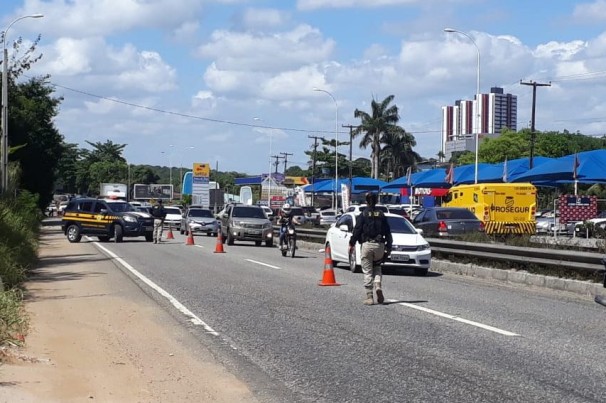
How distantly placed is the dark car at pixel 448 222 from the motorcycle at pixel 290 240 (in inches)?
167

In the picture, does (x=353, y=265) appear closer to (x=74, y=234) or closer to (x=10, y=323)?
(x=10, y=323)

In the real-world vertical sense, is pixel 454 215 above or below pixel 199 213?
above

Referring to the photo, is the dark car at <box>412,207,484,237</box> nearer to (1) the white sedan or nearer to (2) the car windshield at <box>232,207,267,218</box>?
(1) the white sedan

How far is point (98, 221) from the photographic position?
37094mm

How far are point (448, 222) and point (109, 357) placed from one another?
18614mm

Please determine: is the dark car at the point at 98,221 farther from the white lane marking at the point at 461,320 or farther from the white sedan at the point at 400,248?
the white lane marking at the point at 461,320

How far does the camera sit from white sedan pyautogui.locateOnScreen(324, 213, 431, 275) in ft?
67.7

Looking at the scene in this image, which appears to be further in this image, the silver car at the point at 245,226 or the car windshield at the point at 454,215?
the silver car at the point at 245,226

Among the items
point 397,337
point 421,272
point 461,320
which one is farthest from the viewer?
point 421,272

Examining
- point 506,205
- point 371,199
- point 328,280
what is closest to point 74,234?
point 506,205

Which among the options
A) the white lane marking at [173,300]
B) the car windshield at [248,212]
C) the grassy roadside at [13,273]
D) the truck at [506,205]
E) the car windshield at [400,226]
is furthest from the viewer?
the car windshield at [248,212]

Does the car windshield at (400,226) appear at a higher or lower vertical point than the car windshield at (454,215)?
lower

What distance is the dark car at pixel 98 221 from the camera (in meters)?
37.0

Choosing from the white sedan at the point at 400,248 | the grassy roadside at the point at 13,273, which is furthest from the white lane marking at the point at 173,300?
the white sedan at the point at 400,248
